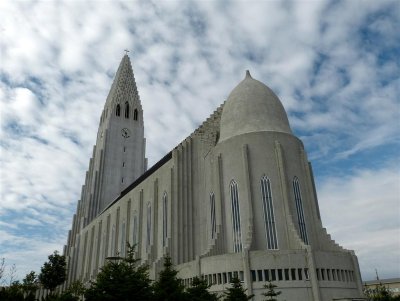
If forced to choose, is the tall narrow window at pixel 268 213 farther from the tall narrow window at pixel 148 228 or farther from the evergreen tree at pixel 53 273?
the evergreen tree at pixel 53 273

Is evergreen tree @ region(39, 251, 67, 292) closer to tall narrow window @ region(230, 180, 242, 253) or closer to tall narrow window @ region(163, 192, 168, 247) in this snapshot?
tall narrow window @ region(163, 192, 168, 247)

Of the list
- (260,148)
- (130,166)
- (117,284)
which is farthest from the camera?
(130,166)

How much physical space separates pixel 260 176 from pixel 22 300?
2375 cm

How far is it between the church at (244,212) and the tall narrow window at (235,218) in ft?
0.30

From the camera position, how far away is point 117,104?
270ft

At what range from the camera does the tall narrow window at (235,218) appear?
34.0 m

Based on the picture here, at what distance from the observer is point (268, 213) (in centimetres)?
3419

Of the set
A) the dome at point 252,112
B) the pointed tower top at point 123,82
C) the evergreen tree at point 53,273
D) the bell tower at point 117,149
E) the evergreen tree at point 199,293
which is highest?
the pointed tower top at point 123,82

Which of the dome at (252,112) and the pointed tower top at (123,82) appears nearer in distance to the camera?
the dome at (252,112)

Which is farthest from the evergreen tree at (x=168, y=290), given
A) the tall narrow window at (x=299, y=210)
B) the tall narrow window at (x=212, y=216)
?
the tall narrow window at (x=299, y=210)

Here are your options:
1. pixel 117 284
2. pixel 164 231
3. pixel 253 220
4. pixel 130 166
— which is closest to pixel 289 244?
pixel 253 220

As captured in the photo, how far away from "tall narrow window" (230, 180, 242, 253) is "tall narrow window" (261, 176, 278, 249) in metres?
2.57

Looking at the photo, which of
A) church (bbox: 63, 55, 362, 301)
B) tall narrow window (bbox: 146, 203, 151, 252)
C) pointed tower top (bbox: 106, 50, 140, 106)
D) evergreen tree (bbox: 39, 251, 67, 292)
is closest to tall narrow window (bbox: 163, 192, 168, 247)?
church (bbox: 63, 55, 362, 301)

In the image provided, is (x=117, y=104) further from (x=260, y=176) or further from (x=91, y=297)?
(x=91, y=297)
